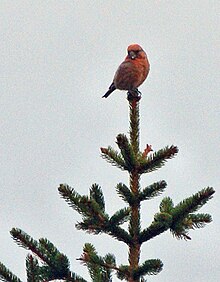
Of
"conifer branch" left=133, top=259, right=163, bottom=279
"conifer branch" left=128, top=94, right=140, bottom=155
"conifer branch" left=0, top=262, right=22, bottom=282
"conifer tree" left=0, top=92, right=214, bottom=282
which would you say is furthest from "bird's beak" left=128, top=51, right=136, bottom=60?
"conifer branch" left=0, top=262, right=22, bottom=282

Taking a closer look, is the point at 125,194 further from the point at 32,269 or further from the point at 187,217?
the point at 32,269

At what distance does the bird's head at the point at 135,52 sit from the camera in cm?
702

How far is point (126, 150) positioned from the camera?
3.82 metres

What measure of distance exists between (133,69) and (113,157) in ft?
10.9

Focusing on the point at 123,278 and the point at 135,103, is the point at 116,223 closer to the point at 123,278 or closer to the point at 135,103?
the point at 123,278

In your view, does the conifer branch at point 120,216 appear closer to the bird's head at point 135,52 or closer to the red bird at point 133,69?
the red bird at point 133,69

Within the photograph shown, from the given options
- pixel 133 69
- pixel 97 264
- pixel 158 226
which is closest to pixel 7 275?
pixel 97 264

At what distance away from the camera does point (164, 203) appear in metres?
3.99

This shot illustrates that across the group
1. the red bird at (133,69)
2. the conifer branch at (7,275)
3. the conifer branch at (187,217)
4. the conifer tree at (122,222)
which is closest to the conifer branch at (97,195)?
the conifer tree at (122,222)

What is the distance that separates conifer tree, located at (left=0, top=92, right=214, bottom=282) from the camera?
3.49m

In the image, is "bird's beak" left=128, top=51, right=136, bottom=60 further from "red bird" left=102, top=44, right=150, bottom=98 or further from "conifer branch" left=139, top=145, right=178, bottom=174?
"conifer branch" left=139, top=145, right=178, bottom=174

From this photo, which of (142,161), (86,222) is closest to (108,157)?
(142,161)

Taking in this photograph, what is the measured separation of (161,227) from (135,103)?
4.00 ft

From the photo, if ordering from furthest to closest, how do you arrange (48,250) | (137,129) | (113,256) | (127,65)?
(127,65)
(137,129)
(113,256)
(48,250)
